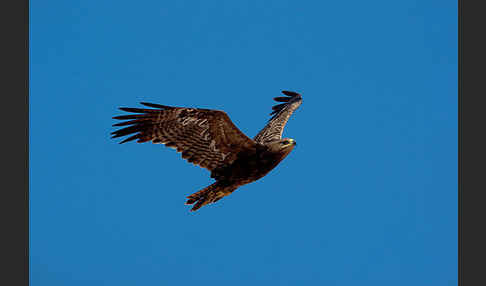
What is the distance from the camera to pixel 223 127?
6.61 m

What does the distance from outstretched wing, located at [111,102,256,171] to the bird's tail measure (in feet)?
0.94

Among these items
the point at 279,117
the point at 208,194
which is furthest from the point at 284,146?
the point at 279,117

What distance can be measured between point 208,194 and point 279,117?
245 centimetres

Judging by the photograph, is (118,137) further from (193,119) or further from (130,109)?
(193,119)

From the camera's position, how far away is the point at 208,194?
7059 mm

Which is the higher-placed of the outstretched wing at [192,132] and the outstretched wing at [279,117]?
the outstretched wing at [279,117]

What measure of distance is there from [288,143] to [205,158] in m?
1.07

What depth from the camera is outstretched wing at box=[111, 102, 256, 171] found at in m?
6.51

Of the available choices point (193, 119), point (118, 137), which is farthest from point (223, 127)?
point (118, 137)

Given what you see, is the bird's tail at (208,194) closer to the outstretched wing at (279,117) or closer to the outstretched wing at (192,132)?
the outstretched wing at (192,132)

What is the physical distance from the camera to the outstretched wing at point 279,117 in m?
7.88

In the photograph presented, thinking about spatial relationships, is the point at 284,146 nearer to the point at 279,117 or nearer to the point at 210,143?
the point at 210,143

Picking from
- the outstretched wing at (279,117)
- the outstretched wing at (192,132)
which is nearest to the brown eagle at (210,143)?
the outstretched wing at (192,132)

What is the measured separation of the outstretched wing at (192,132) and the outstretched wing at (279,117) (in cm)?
82
